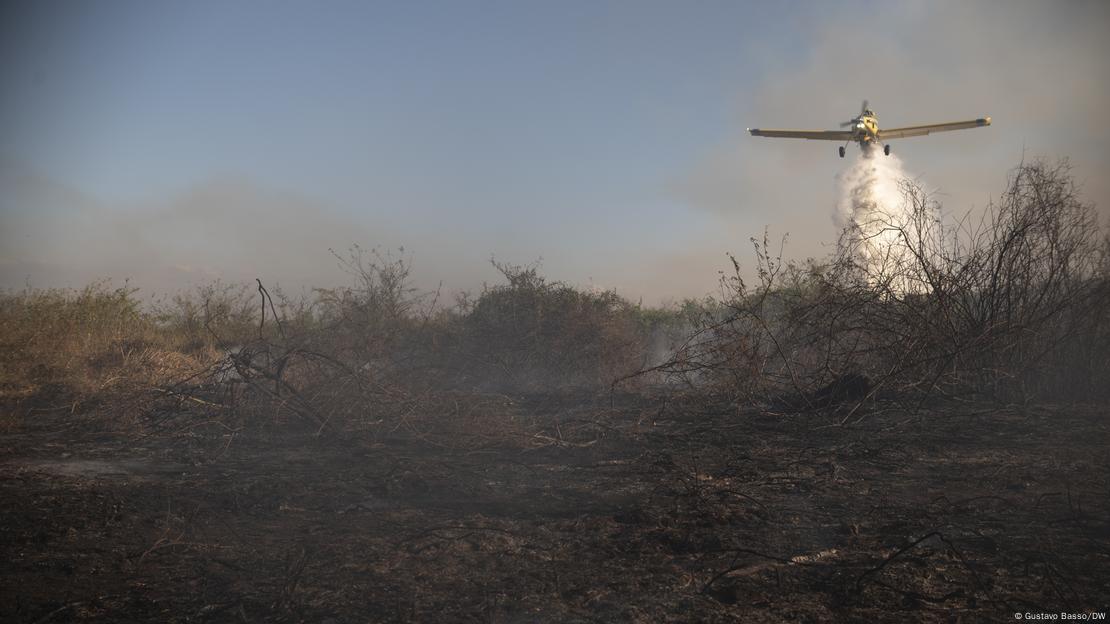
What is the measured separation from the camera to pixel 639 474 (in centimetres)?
603

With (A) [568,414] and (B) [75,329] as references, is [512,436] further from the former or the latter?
(B) [75,329]

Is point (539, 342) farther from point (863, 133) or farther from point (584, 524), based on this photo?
point (863, 133)

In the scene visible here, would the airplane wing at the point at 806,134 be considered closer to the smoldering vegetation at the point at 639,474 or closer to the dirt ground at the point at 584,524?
the smoldering vegetation at the point at 639,474

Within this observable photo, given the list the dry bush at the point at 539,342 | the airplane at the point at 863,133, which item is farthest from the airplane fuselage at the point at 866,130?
the dry bush at the point at 539,342

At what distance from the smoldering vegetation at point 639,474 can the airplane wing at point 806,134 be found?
11.8m

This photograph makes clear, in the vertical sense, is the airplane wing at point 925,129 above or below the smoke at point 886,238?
above

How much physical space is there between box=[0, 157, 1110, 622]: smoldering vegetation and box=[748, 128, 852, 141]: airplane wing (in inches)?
465

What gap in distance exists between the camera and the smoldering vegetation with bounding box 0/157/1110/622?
3.56 meters

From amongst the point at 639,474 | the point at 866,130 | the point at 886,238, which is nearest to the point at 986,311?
the point at 886,238

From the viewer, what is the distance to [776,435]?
7.13 meters

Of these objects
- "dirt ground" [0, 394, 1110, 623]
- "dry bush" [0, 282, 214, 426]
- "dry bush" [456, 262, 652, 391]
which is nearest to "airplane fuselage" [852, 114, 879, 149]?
"dry bush" [456, 262, 652, 391]

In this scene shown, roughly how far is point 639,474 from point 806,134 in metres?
18.4

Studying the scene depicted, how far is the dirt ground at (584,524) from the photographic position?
344 cm

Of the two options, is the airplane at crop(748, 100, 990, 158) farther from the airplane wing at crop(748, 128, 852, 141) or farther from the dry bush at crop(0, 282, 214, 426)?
the dry bush at crop(0, 282, 214, 426)
